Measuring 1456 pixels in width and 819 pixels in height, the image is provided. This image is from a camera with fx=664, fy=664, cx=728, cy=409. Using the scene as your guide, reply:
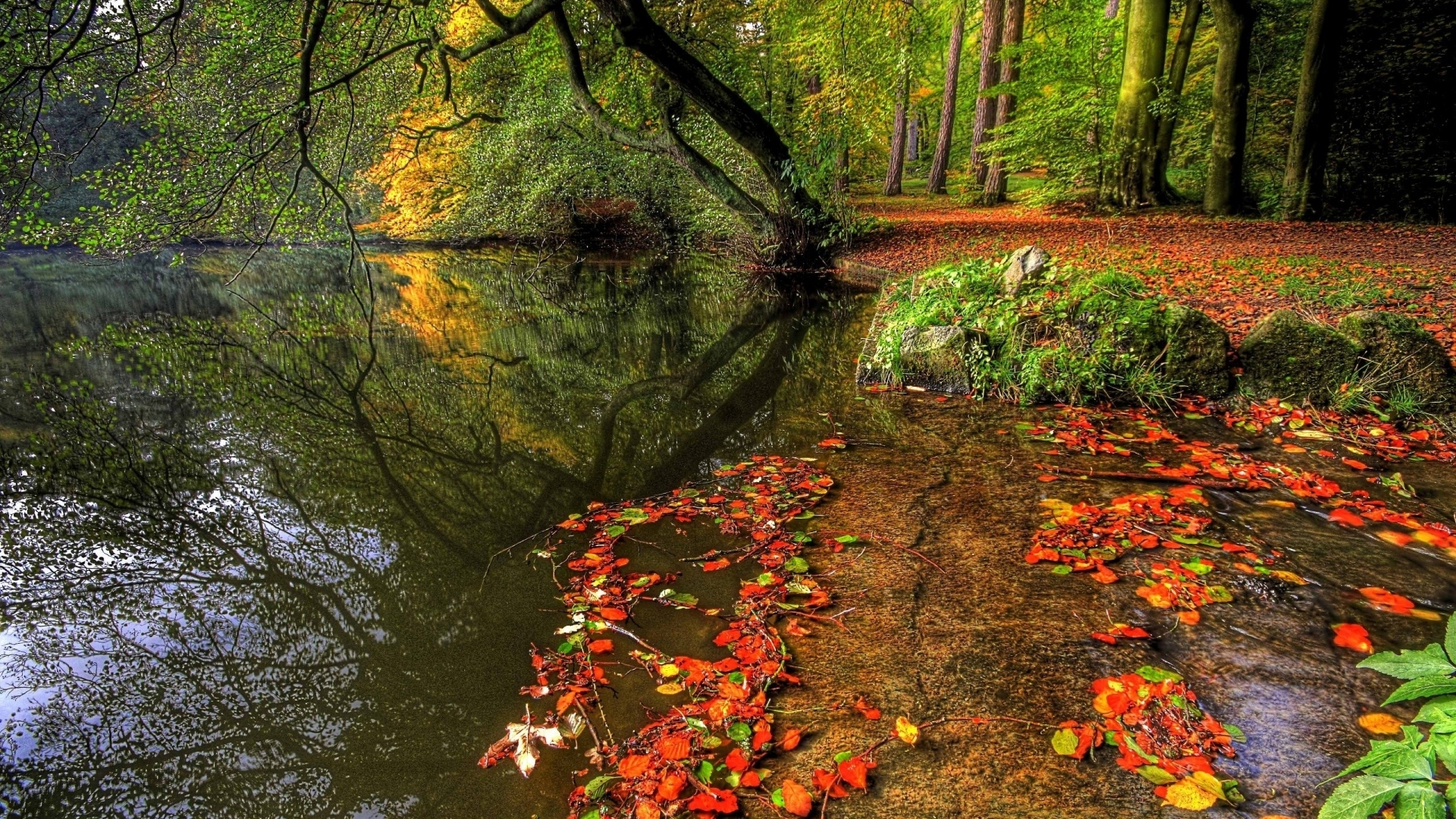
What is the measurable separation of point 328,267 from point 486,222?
21.7ft

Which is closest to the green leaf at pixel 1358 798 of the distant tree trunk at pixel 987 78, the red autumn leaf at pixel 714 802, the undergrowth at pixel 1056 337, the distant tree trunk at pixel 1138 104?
the red autumn leaf at pixel 714 802

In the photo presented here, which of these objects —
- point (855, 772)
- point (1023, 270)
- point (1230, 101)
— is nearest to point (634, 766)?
point (855, 772)

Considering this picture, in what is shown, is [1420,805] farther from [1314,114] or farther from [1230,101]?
[1230,101]

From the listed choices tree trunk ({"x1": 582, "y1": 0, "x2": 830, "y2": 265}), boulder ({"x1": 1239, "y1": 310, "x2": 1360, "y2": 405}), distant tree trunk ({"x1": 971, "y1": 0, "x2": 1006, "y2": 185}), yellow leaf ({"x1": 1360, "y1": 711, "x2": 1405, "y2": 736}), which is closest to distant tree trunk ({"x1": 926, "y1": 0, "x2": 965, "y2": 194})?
distant tree trunk ({"x1": 971, "y1": 0, "x2": 1006, "y2": 185})

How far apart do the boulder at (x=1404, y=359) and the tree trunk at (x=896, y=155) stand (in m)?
17.8

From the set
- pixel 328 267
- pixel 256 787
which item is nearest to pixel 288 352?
pixel 256 787

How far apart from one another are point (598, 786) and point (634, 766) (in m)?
0.13

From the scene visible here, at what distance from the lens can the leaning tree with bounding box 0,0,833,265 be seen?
5176mm

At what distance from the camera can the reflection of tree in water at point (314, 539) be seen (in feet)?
7.68

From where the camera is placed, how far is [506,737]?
2.30 meters

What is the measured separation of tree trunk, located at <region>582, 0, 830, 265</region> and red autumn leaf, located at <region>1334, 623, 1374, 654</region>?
1027cm

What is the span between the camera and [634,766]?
211cm

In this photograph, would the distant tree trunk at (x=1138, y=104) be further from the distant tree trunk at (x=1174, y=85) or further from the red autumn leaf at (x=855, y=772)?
the red autumn leaf at (x=855, y=772)

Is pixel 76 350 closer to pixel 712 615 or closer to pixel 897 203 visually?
pixel 712 615
